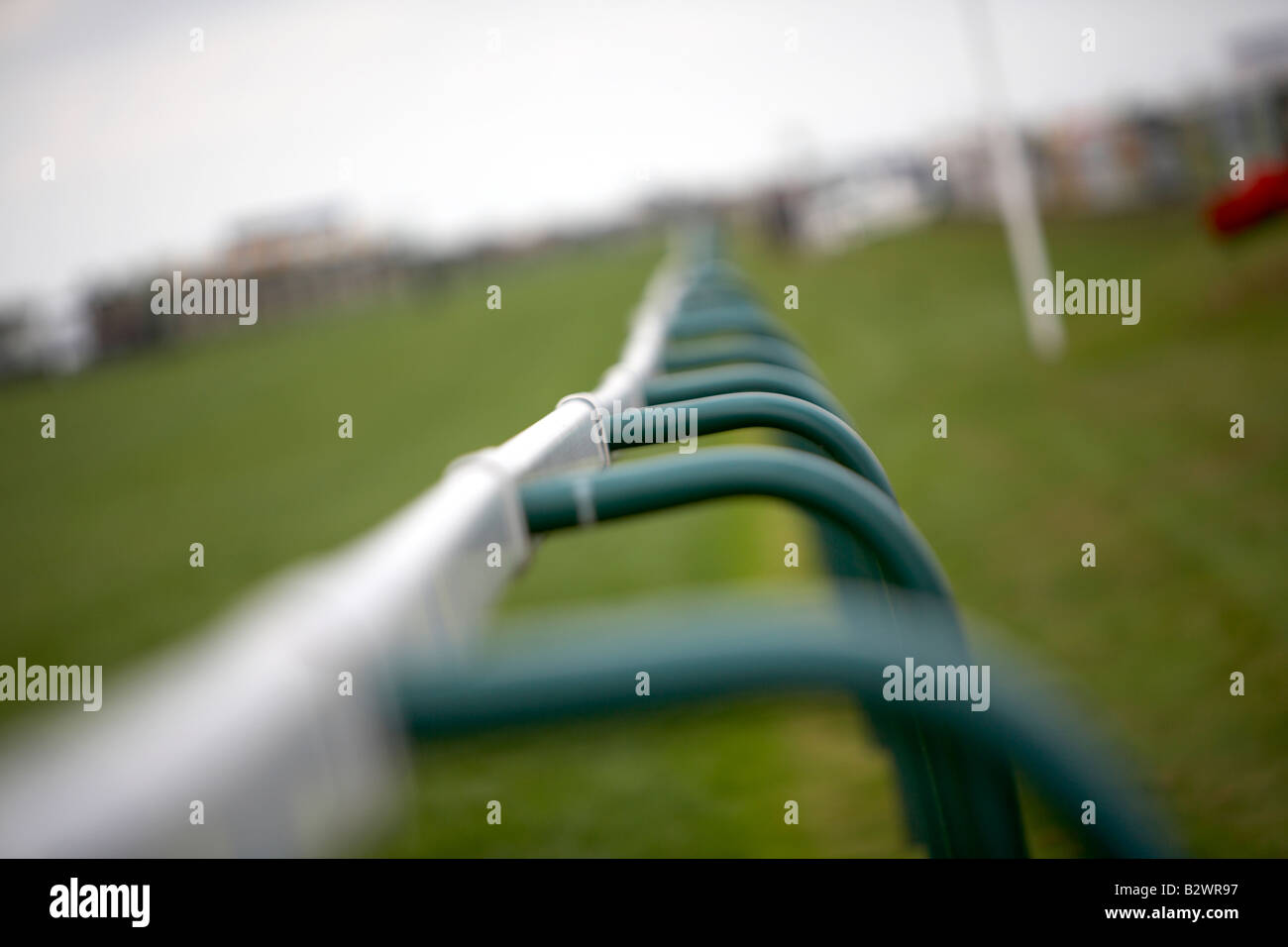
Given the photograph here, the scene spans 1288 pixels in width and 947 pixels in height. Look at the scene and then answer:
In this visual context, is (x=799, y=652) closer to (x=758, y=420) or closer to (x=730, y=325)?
(x=758, y=420)

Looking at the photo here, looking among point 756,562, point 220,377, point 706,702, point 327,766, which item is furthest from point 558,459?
point 220,377

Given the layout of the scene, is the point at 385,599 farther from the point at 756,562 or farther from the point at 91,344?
the point at 91,344

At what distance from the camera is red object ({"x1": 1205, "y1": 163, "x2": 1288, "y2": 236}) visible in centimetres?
966

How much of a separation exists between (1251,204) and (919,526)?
691 cm

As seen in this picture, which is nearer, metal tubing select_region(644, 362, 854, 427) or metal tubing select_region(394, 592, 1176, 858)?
metal tubing select_region(394, 592, 1176, 858)

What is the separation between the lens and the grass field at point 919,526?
9.16 ft

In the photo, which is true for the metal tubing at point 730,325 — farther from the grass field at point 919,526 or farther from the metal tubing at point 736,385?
the grass field at point 919,526

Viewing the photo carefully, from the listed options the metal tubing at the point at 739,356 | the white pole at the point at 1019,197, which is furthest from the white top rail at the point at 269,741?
the white pole at the point at 1019,197

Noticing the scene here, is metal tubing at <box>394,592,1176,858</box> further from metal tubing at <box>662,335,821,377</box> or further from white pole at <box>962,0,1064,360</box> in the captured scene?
white pole at <box>962,0,1064,360</box>

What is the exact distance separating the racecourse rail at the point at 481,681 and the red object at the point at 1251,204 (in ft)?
33.8

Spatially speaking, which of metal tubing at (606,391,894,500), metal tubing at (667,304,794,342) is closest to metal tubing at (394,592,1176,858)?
metal tubing at (606,391,894,500)

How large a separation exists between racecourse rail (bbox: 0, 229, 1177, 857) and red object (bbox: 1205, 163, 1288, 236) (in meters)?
10.3

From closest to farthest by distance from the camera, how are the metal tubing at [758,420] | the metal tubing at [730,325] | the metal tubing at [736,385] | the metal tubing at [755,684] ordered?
1. the metal tubing at [755,684]
2. the metal tubing at [758,420]
3. the metal tubing at [736,385]
4. the metal tubing at [730,325]
